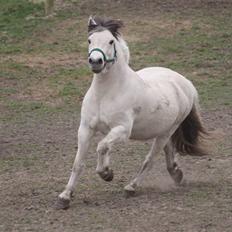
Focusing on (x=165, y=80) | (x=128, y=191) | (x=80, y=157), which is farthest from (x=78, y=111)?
(x=80, y=157)

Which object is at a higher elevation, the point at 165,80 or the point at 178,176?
the point at 165,80

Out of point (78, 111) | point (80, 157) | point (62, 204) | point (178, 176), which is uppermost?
point (80, 157)

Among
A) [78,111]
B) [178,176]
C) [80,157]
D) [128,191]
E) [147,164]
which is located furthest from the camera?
[78,111]

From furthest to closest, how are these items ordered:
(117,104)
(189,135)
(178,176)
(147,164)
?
(189,135) → (178,176) → (147,164) → (117,104)

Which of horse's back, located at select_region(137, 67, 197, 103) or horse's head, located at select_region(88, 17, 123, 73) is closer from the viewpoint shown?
horse's head, located at select_region(88, 17, 123, 73)

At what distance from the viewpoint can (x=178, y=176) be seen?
7629mm

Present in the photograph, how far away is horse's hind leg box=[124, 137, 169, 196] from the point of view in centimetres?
703

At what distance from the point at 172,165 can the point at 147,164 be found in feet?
1.64

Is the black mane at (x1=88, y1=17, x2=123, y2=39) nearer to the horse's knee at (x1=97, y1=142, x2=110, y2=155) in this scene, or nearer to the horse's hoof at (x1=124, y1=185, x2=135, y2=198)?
the horse's knee at (x1=97, y1=142, x2=110, y2=155)

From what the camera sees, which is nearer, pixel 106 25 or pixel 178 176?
pixel 106 25

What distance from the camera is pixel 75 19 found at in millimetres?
17609

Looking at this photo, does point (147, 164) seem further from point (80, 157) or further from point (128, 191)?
point (80, 157)

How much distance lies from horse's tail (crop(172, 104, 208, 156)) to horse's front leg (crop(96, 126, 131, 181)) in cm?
134

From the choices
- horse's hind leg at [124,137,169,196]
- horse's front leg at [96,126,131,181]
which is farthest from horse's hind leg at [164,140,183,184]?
horse's front leg at [96,126,131,181]
